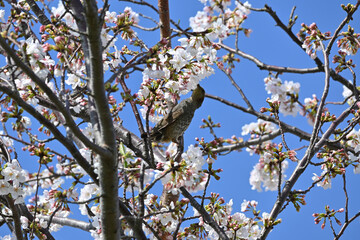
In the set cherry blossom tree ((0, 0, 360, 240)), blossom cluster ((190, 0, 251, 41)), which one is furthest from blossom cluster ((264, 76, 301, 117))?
blossom cluster ((190, 0, 251, 41))

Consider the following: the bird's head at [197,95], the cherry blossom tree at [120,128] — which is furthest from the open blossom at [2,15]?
the bird's head at [197,95]

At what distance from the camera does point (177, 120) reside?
4586mm

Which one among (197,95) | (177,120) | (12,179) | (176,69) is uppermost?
(197,95)

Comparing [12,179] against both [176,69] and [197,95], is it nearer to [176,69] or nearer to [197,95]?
[176,69]

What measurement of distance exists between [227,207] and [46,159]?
63.9 inches

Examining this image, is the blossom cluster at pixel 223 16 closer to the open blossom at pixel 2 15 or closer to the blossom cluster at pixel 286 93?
the blossom cluster at pixel 286 93

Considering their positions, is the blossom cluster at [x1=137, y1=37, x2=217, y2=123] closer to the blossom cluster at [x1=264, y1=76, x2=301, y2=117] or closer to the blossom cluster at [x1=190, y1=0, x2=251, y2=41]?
the blossom cluster at [x1=264, y1=76, x2=301, y2=117]

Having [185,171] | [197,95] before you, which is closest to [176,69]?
[185,171]

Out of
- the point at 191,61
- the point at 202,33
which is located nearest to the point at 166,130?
the point at 191,61

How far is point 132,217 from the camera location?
2.87 metres

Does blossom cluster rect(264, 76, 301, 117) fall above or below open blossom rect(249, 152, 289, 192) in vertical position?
above

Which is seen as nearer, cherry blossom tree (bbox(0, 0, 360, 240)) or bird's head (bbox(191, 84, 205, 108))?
cherry blossom tree (bbox(0, 0, 360, 240))

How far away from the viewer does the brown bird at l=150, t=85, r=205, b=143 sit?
4484mm

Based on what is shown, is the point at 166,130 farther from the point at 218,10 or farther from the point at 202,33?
the point at 218,10
